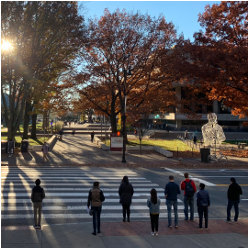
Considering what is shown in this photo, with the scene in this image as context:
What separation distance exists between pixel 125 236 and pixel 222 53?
2231 centimetres

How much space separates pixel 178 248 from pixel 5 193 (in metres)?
9.29

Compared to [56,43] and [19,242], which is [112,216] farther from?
[56,43]

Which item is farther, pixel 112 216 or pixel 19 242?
pixel 112 216

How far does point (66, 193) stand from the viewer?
45.9 ft

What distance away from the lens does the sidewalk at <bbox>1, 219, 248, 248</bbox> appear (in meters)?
7.96

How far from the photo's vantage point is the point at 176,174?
19.9 meters

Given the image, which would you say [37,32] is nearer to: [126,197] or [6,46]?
[6,46]

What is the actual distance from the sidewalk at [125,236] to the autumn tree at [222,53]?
752 inches

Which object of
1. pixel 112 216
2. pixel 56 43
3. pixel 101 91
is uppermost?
pixel 56 43

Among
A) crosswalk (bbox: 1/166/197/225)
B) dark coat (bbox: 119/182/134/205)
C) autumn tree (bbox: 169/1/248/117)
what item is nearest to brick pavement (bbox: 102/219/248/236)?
dark coat (bbox: 119/182/134/205)

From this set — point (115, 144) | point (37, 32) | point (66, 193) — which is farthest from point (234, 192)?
point (37, 32)

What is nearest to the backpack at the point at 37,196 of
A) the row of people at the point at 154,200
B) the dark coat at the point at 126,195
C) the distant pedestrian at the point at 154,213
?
the row of people at the point at 154,200

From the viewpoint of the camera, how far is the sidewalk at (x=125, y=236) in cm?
796

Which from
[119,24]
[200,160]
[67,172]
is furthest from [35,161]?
[119,24]
